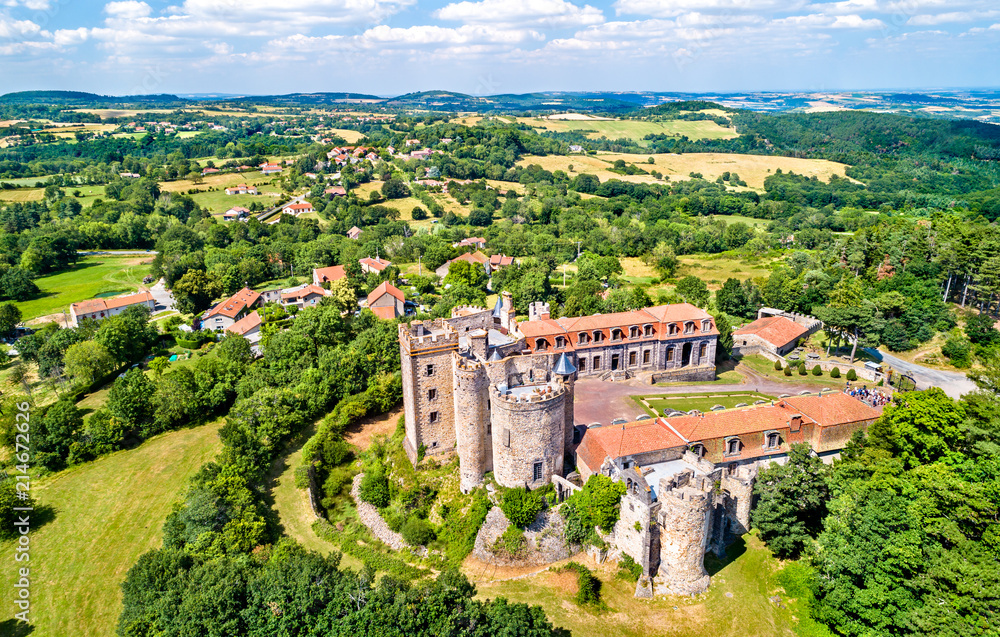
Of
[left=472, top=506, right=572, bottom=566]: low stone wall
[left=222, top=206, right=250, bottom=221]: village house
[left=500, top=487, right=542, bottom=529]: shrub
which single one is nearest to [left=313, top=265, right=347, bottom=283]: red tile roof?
[left=222, top=206, right=250, bottom=221]: village house

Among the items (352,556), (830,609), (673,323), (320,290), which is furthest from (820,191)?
(352,556)

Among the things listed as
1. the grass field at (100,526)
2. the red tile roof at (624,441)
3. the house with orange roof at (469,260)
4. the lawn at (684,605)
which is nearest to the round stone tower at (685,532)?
the lawn at (684,605)

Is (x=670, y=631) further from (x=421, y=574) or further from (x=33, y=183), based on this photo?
(x=33, y=183)

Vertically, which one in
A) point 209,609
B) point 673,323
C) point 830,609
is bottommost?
point 830,609

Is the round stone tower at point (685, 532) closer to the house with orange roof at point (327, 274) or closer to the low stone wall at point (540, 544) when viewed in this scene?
the low stone wall at point (540, 544)

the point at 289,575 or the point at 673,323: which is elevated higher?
the point at 673,323

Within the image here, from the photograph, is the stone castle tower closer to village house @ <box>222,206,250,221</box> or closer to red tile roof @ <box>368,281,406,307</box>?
red tile roof @ <box>368,281,406,307</box>

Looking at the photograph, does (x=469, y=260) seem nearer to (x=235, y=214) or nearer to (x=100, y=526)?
(x=100, y=526)
